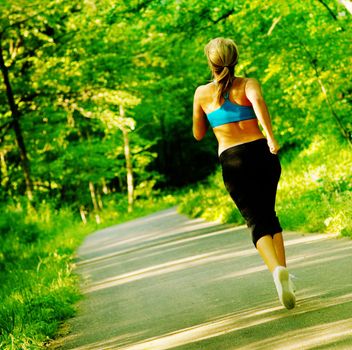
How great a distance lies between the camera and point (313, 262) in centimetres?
675

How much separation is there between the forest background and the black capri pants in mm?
753

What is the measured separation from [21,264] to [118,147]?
83.0ft

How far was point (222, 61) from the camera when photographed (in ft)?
16.4

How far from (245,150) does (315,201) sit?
6.09 meters

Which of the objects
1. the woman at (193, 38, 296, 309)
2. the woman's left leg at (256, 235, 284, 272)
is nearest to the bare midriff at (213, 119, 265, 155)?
the woman at (193, 38, 296, 309)

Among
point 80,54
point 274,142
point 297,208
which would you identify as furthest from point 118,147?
point 274,142

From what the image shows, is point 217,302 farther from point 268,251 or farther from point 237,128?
point 237,128

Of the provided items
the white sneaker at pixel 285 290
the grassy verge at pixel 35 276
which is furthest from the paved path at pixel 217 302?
the grassy verge at pixel 35 276

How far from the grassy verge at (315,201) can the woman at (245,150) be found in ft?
10.2

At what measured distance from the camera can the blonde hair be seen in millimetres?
4996

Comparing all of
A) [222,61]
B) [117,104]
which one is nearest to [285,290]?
[222,61]

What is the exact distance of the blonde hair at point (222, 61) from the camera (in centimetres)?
500

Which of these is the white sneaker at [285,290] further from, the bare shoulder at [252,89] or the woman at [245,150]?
the bare shoulder at [252,89]

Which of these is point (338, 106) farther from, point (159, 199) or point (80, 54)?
point (159, 199)
